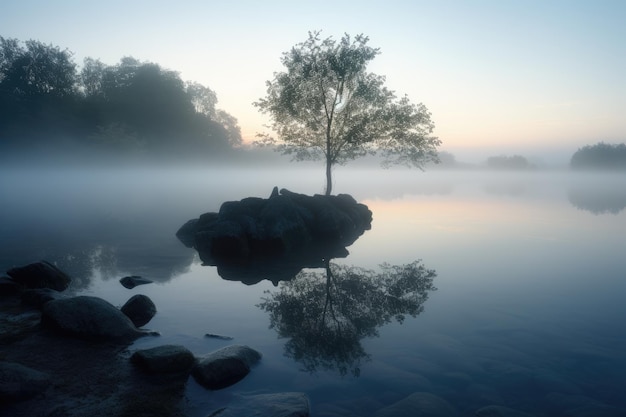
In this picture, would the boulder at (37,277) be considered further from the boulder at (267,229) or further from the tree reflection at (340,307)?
the tree reflection at (340,307)

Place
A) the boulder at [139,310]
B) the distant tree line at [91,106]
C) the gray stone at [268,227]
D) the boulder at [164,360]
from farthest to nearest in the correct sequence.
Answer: the distant tree line at [91,106], the gray stone at [268,227], the boulder at [139,310], the boulder at [164,360]

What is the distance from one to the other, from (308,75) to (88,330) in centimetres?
3105

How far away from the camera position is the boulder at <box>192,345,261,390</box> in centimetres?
764

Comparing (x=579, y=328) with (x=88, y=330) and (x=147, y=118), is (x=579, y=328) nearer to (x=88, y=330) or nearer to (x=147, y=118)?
(x=88, y=330)

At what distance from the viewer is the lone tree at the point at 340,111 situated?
35312 mm

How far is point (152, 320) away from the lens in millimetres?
11320

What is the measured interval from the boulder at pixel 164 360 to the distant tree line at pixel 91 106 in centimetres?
9297

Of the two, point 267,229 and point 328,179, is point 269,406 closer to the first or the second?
point 267,229

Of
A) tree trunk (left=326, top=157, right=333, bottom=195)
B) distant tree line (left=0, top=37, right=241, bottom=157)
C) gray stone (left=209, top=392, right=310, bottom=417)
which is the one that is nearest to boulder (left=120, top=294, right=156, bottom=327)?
gray stone (left=209, top=392, right=310, bottom=417)

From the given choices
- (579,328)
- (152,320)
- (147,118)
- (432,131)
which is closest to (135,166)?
(147,118)

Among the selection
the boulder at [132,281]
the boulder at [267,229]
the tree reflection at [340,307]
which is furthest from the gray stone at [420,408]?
the boulder at [267,229]

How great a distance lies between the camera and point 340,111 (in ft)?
122

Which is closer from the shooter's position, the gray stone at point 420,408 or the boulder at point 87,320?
the gray stone at point 420,408

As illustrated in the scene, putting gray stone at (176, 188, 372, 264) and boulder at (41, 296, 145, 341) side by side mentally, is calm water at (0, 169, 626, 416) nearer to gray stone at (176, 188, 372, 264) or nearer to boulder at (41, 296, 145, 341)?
boulder at (41, 296, 145, 341)
